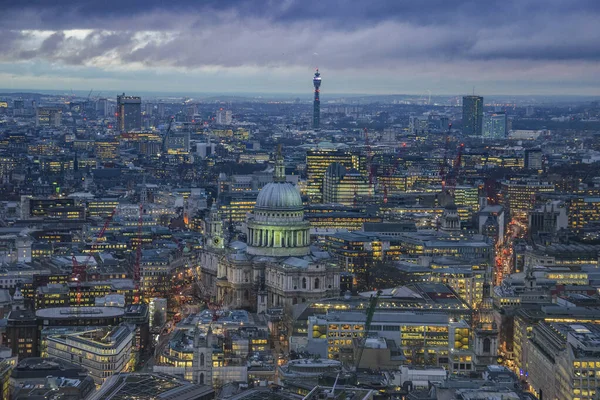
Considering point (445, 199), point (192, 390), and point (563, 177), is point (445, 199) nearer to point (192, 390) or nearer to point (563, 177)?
point (563, 177)

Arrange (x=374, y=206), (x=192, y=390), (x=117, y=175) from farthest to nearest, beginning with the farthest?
(x=117, y=175), (x=374, y=206), (x=192, y=390)

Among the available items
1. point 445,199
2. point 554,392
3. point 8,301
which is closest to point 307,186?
point 445,199

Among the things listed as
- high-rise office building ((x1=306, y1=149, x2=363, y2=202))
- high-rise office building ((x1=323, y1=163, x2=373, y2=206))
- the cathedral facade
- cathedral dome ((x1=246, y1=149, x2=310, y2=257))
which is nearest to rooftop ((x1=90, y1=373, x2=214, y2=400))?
the cathedral facade

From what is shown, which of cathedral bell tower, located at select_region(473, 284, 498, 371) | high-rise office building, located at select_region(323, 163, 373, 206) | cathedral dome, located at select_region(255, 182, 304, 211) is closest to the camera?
cathedral bell tower, located at select_region(473, 284, 498, 371)

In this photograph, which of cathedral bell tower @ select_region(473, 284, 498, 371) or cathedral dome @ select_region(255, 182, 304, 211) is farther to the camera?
cathedral dome @ select_region(255, 182, 304, 211)

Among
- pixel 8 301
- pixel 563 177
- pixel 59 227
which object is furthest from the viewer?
pixel 563 177

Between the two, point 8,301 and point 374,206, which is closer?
point 8,301

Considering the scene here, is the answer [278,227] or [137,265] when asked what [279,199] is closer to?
[278,227]

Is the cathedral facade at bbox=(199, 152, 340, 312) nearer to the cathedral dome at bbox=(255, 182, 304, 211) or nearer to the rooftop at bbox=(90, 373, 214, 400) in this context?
the cathedral dome at bbox=(255, 182, 304, 211)
